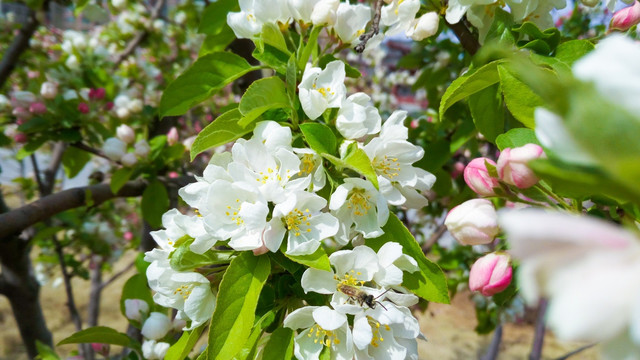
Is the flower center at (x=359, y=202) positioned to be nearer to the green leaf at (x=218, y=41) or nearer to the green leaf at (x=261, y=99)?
the green leaf at (x=261, y=99)

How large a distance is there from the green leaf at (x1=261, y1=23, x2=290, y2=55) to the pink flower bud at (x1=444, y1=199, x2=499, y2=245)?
0.44 m

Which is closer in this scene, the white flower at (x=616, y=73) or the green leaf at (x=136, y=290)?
the white flower at (x=616, y=73)

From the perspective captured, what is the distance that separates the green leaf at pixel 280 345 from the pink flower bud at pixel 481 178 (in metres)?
0.40

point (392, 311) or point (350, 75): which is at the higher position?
point (350, 75)

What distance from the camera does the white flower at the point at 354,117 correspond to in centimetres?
78

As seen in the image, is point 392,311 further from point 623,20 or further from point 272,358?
point 623,20

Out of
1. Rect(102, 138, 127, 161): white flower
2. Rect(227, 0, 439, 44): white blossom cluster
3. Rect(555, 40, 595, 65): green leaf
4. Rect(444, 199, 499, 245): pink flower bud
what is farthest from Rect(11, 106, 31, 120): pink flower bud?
Rect(555, 40, 595, 65): green leaf

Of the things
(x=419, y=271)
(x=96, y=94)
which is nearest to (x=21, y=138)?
(x=96, y=94)

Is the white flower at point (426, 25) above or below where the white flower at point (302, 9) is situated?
below

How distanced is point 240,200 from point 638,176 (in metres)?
0.57

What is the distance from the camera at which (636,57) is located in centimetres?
31

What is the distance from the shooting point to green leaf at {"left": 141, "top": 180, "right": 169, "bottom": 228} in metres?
1.61

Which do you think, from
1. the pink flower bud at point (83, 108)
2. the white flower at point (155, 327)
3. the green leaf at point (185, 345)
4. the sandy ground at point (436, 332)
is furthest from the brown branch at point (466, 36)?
the sandy ground at point (436, 332)

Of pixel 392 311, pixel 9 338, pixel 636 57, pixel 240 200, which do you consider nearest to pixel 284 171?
pixel 240 200
